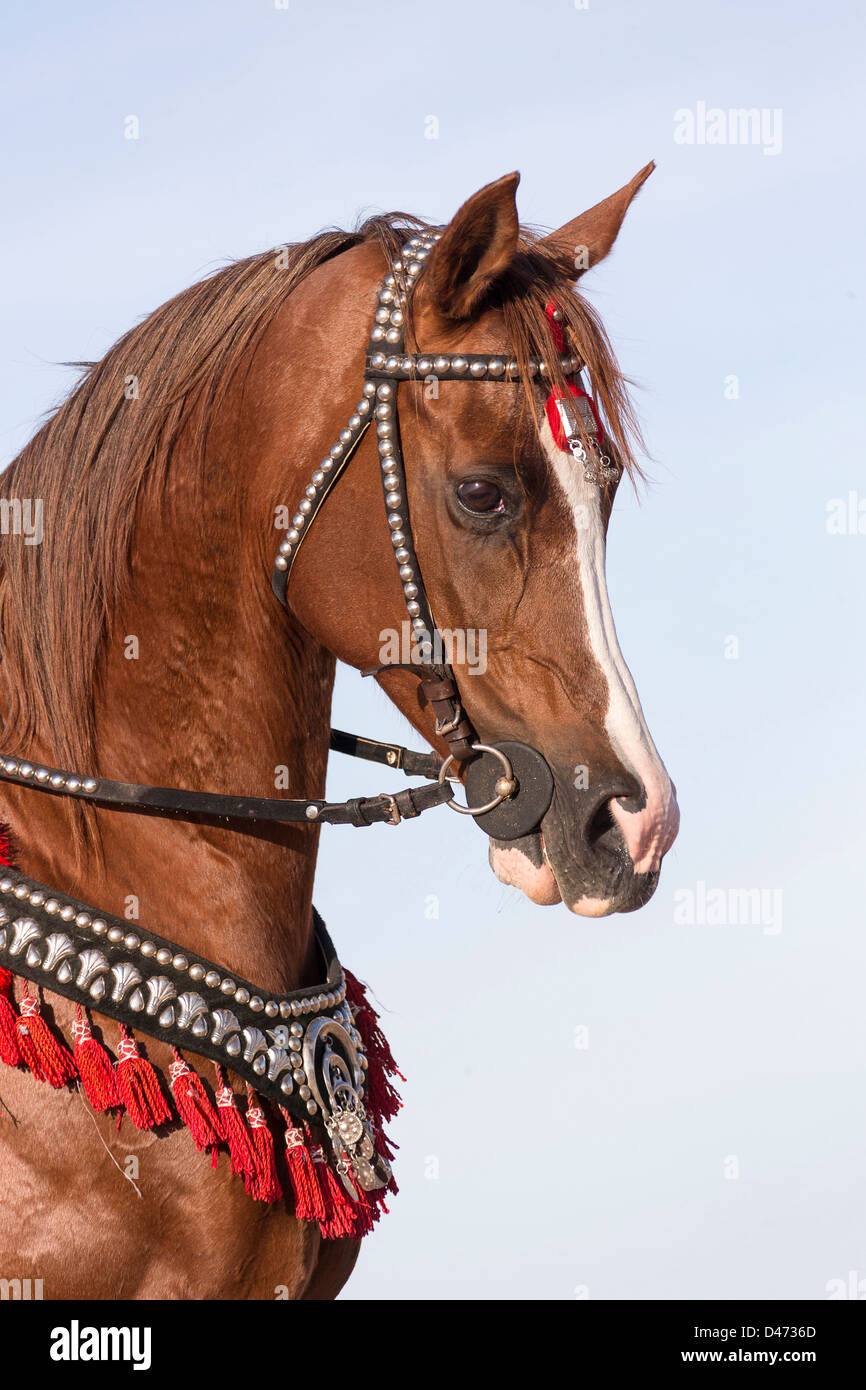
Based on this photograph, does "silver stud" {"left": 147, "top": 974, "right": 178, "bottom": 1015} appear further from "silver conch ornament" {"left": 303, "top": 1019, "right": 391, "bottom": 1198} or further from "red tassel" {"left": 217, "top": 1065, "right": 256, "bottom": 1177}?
"silver conch ornament" {"left": 303, "top": 1019, "right": 391, "bottom": 1198}

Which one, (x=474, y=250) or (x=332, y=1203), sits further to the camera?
(x=332, y=1203)

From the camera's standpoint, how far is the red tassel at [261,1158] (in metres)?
2.82

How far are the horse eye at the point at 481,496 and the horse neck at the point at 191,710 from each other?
0.50 metres

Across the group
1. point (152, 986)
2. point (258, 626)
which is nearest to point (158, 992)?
point (152, 986)

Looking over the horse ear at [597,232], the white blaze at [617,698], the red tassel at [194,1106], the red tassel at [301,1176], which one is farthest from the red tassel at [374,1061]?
the horse ear at [597,232]

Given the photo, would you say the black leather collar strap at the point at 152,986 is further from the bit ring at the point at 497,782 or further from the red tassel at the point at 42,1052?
the bit ring at the point at 497,782

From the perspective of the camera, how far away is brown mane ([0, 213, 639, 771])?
2.96 meters

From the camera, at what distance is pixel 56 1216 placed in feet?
8.91

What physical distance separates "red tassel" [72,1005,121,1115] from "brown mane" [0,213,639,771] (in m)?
0.58

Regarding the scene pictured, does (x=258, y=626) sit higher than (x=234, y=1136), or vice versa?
(x=258, y=626)

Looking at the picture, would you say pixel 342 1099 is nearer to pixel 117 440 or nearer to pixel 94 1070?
pixel 94 1070

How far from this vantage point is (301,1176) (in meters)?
2.90

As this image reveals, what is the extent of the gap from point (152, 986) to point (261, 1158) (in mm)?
424
